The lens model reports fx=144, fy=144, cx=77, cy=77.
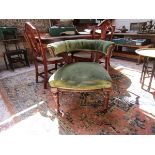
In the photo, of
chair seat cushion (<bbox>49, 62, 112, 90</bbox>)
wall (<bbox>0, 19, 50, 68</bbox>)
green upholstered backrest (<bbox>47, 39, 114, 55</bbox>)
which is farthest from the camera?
wall (<bbox>0, 19, 50, 68</bbox>)

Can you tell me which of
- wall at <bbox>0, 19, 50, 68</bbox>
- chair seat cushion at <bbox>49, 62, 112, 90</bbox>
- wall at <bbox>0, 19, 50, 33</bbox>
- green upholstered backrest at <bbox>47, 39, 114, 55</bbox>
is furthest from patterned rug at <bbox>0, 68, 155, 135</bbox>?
wall at <bbox>0, 19, 50, 33</bbox>

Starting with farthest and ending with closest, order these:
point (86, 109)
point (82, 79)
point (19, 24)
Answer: point (19, 24) → point (86, 109) → point (82, 79)

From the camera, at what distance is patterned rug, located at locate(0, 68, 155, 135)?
1.42 m

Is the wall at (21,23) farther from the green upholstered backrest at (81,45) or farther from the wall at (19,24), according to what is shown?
the green upholstered backrest at (81,45)

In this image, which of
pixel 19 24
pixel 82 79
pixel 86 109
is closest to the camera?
pixel 82 79

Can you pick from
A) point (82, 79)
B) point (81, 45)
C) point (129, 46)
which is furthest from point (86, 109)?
point (129, 46)

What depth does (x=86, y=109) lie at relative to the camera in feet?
5.69

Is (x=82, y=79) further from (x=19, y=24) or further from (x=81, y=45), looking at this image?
(x=19, y=24)

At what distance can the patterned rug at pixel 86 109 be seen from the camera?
1420 mm

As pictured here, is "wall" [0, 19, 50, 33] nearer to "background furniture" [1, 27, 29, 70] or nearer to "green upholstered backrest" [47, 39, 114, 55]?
"background furniture" [1, 27, 29, 70]

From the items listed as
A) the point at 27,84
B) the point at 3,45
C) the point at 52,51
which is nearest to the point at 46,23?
the point at 3,45

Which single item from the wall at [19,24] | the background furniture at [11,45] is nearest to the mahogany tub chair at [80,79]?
the background furniture at [11,45]

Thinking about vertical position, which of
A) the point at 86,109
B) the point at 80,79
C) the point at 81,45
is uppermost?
the point at 81,45

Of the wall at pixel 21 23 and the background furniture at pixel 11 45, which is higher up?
the wall at pixel 21 23
